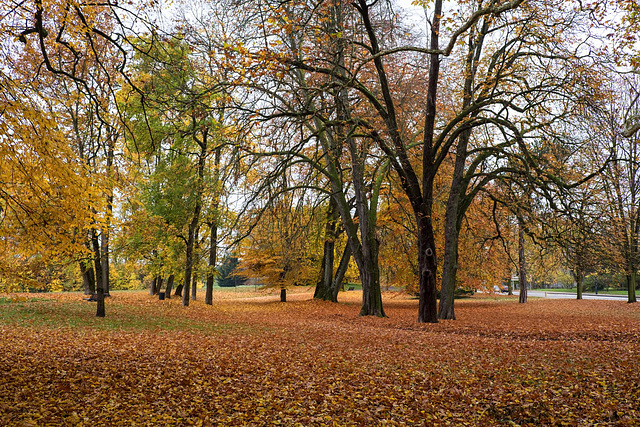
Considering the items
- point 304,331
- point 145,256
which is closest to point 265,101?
point 304,331

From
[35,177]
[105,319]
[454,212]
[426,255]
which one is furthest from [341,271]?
[35,177]

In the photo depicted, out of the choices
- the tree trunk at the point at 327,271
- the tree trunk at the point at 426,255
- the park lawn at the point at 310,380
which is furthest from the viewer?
the tree trunk at the point at 327,271

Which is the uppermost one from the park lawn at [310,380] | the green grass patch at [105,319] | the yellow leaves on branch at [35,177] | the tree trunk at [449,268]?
the yellow leaves on branch at [35,177]

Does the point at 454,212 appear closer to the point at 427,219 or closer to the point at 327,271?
the point at 427,219

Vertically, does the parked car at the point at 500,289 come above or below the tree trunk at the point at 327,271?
below

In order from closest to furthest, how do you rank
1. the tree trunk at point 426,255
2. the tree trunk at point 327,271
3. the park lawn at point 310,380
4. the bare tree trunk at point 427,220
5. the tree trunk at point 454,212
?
the park lawn at point 310,380 → the bare tree trunk at point 427,220 → the tree trunk at point 426,255 → the tree trunk at point 454,212 → the tree trunk at point 327,271

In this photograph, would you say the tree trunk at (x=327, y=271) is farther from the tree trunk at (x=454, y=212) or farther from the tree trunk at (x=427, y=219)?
the tree trunk at (x=427, y=219)

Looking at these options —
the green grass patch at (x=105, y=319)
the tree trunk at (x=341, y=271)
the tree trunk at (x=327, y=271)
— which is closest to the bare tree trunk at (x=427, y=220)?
the green grass patch at (x=105, y=319)

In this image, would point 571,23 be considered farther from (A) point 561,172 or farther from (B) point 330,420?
(B) point 330,420

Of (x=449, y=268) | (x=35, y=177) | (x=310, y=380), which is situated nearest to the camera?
(x=35, y=177)

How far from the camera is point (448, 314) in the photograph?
13.3m

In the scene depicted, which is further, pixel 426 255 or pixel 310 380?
pixel 426 255

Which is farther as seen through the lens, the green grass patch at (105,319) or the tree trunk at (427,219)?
the tree trunk at (427,219)

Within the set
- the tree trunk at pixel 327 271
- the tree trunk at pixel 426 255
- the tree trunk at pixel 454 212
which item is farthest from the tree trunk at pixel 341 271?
the tree trunk at pixel 426 255
